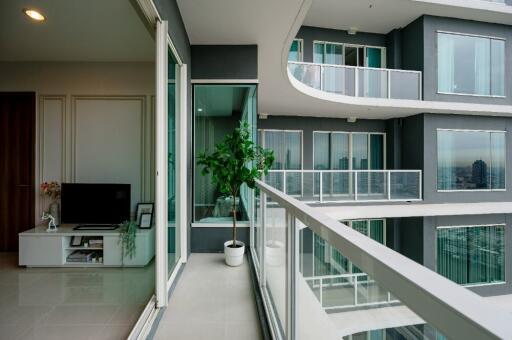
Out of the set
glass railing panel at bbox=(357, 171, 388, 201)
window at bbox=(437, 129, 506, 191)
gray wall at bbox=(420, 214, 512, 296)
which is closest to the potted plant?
glass railing panel at bbox=(357, 171, 388, 201)

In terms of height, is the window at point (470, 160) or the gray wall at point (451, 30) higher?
the gray wall at point (451, 30)

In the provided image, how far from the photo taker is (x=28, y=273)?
9.66 ft

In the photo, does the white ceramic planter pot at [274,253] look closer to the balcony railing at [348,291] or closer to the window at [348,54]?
the balcony railing at [348,291]

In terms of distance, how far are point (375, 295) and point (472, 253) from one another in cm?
841

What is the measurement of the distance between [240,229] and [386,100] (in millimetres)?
4430

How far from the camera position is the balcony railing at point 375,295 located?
37cm

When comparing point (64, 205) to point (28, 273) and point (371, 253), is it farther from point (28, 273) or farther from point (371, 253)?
point (371, 253)

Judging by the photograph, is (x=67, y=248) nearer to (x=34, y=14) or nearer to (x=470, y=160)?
(x=34, y=14)

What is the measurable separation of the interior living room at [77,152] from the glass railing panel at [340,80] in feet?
13.0

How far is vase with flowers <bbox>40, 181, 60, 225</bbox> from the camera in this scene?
3.43 metres

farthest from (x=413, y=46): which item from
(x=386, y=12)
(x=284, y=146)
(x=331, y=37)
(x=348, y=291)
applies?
(x=348, y=291)

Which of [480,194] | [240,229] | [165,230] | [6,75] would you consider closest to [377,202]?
[480,194]

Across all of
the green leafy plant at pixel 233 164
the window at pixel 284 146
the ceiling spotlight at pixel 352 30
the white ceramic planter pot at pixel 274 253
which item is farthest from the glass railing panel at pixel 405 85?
the white ceramic planter pot at pixel 274 253

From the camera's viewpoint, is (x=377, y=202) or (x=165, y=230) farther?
(x=377, y=202)
